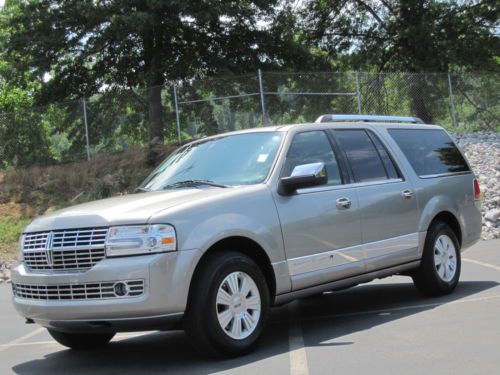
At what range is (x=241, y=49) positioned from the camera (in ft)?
78.5

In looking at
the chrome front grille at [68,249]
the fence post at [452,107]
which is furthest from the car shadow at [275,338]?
the fence post at [452,107]

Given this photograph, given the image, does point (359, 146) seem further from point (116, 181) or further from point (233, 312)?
point (116, 181)

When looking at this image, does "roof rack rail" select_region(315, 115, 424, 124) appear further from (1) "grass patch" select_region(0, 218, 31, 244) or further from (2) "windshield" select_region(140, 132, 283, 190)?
(1) "grass patch" select_region(0, 218, 31, 244)

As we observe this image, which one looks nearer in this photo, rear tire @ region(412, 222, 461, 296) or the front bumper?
the front bumper

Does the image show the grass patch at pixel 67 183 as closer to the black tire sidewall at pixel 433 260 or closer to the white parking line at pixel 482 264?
the white parking line at pixel 482 264

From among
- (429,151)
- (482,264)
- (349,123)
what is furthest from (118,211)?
(482,264)

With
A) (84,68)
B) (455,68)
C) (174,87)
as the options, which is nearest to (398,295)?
(174,87)

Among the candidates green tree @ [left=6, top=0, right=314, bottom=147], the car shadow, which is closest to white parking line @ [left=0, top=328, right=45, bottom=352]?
the car shadow

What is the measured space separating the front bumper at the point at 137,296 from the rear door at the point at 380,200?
2.24 metres

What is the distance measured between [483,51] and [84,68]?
16.5m

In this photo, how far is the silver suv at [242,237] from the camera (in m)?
5.32

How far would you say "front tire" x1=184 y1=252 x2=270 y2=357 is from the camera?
5430 mm

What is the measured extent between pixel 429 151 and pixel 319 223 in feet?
8.47

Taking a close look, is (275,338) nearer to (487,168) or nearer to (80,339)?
(80,339)
